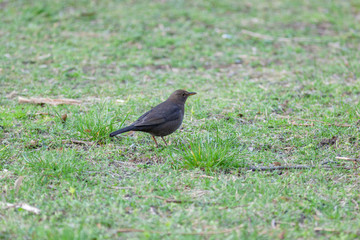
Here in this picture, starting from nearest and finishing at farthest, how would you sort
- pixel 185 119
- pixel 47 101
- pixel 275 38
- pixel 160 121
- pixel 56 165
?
pixel 56 165 → pixel 160 121 → pixel 185 119 → pixel 47 101 → pixel 275 38

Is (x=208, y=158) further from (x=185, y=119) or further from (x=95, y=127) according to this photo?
(x=185, y=119)

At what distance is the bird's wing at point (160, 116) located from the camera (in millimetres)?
5148

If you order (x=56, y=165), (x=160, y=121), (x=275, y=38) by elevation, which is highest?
(x=275, y=38)

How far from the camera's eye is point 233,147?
515 cm

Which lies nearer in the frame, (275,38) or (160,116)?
(160,116)

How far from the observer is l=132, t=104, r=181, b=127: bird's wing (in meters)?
5.15

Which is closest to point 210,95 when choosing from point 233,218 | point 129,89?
point 129,89

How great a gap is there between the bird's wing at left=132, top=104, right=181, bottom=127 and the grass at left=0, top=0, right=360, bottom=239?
Result: 0.32 m

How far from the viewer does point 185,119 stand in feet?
20.2

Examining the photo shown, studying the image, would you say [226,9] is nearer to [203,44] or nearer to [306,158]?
[203,44]

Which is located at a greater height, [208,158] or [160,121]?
[160,121]

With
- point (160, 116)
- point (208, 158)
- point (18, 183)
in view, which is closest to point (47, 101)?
point (160, 116)

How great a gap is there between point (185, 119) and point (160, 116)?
0.98 meters

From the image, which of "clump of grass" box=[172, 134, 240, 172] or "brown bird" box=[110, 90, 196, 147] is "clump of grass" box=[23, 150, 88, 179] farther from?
"clump of grass" box=[172, 134, 240, 172]
